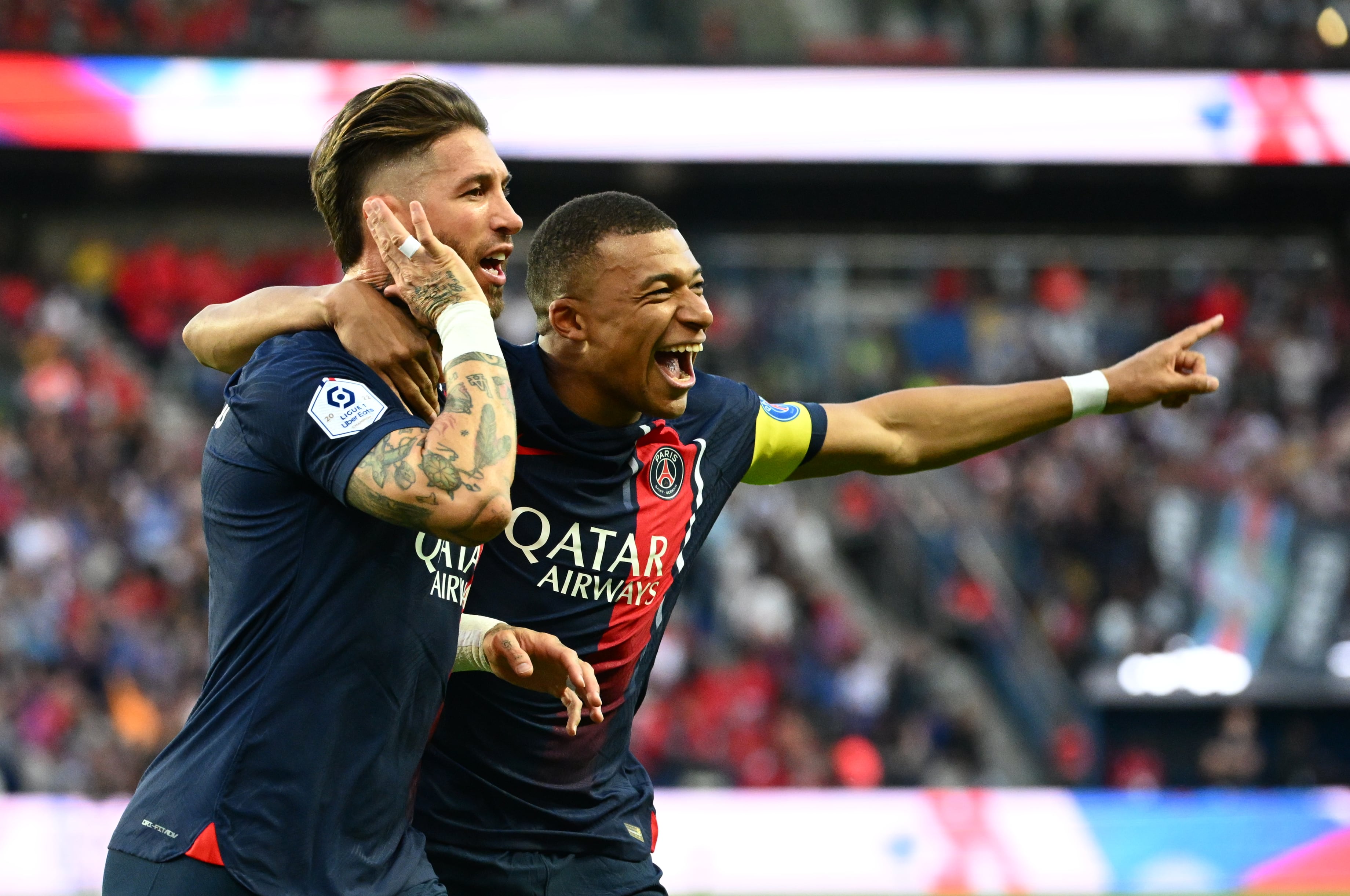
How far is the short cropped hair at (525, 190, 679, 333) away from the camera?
3639 millimetres

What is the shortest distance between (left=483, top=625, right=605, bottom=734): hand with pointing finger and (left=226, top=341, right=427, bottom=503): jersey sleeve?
0.49m

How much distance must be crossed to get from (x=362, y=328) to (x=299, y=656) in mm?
602

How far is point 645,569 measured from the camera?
365 centimetres

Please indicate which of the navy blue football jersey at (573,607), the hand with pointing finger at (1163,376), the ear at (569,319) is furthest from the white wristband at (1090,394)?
the ear at (569,319)

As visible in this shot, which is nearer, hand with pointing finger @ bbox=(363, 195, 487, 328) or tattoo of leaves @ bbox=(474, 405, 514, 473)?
tattoo of leaves @ bbox=(474, 405, 514, 473)

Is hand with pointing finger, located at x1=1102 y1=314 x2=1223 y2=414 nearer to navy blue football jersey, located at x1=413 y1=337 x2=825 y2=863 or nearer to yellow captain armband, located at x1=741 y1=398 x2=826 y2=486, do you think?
yellow captain armband, located at x1=741 y1=398 x2=826 y2=486

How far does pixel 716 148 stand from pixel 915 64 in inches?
91.9

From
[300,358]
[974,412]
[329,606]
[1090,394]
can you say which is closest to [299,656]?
[329,606]

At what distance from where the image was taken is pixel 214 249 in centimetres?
1803

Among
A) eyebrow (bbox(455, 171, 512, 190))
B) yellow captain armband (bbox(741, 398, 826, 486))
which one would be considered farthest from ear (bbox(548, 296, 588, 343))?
eyebrow (bbox(455, 171, 512, 190))

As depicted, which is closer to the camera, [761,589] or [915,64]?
[761,589]

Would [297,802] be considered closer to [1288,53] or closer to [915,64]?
[915,64]

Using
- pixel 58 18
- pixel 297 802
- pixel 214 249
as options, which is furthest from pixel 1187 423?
pixel 297 802

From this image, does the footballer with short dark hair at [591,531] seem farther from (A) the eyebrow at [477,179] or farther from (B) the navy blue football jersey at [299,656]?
(B) the navy blue football jersey at [299,656]
